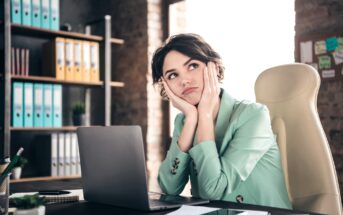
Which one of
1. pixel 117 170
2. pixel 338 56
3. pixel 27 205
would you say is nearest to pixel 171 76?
pixel 117 170

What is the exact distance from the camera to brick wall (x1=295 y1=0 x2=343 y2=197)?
9.23 feet

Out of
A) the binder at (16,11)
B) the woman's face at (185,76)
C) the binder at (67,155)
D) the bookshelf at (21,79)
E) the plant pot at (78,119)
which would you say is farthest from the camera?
the plant pot at (78,119)

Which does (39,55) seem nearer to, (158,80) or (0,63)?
(0,63)

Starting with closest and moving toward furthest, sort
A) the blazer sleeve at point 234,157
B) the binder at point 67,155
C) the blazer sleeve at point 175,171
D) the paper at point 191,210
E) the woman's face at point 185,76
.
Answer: the paper at point 191,210 → the blazer sleeve at point 234,157 → the blazer sleeve at point 175,171 → the woman's face at point 185,76 → the binder at point 67,155

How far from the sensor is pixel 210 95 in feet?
5.49

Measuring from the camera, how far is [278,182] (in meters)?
1.58

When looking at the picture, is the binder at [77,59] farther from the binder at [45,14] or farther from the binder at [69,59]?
the binder at [45,14]

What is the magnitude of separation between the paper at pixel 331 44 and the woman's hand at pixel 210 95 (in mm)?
1373

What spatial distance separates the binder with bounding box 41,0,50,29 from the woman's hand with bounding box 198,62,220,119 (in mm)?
2247

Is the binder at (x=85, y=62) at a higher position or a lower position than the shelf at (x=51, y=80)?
higher

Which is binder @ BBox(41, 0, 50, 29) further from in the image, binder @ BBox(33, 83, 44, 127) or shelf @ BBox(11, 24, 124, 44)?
binder @ BBox(33, 83, 44, 127)

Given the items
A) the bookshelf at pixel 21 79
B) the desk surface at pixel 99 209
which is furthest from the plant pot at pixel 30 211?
the bookshelf at pixel 21 79

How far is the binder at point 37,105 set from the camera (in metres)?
3.51

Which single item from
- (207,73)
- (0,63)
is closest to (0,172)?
(207,73)
